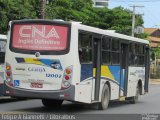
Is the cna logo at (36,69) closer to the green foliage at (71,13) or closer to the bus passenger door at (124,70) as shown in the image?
the bus passenger door at (124,70)

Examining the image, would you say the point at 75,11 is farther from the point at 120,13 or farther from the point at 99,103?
the point at 99,103

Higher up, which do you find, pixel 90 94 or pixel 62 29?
pixel 62 29

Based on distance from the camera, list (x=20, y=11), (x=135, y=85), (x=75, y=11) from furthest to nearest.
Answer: (x=75, y=11) < (x=20, y=11) < (x=135, y=85)

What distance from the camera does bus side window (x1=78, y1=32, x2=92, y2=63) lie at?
677 inches

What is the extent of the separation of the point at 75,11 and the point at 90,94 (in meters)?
38.3

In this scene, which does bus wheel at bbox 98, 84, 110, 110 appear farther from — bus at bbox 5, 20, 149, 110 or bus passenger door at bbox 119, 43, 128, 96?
bus passenger door at bbox 119, 43, 128, 96

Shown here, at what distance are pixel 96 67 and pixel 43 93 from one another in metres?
2.65

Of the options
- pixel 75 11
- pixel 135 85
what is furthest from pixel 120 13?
pixel 135 85

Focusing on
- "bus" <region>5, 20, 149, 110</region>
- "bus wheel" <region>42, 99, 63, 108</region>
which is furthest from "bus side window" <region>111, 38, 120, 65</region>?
"bus wheel" <region>42, 99, 63, 108</region>

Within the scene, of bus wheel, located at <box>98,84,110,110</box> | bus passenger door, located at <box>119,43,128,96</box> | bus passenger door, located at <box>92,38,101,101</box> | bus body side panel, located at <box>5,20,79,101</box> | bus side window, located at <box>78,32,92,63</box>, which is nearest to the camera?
bus body side panel, located at <box>5,20,79,101</box>

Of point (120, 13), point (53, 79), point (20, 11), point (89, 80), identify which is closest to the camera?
point (53, 79)

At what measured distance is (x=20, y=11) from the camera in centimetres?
3800

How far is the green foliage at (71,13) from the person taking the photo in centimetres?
3691

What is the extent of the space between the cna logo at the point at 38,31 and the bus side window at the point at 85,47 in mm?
833
